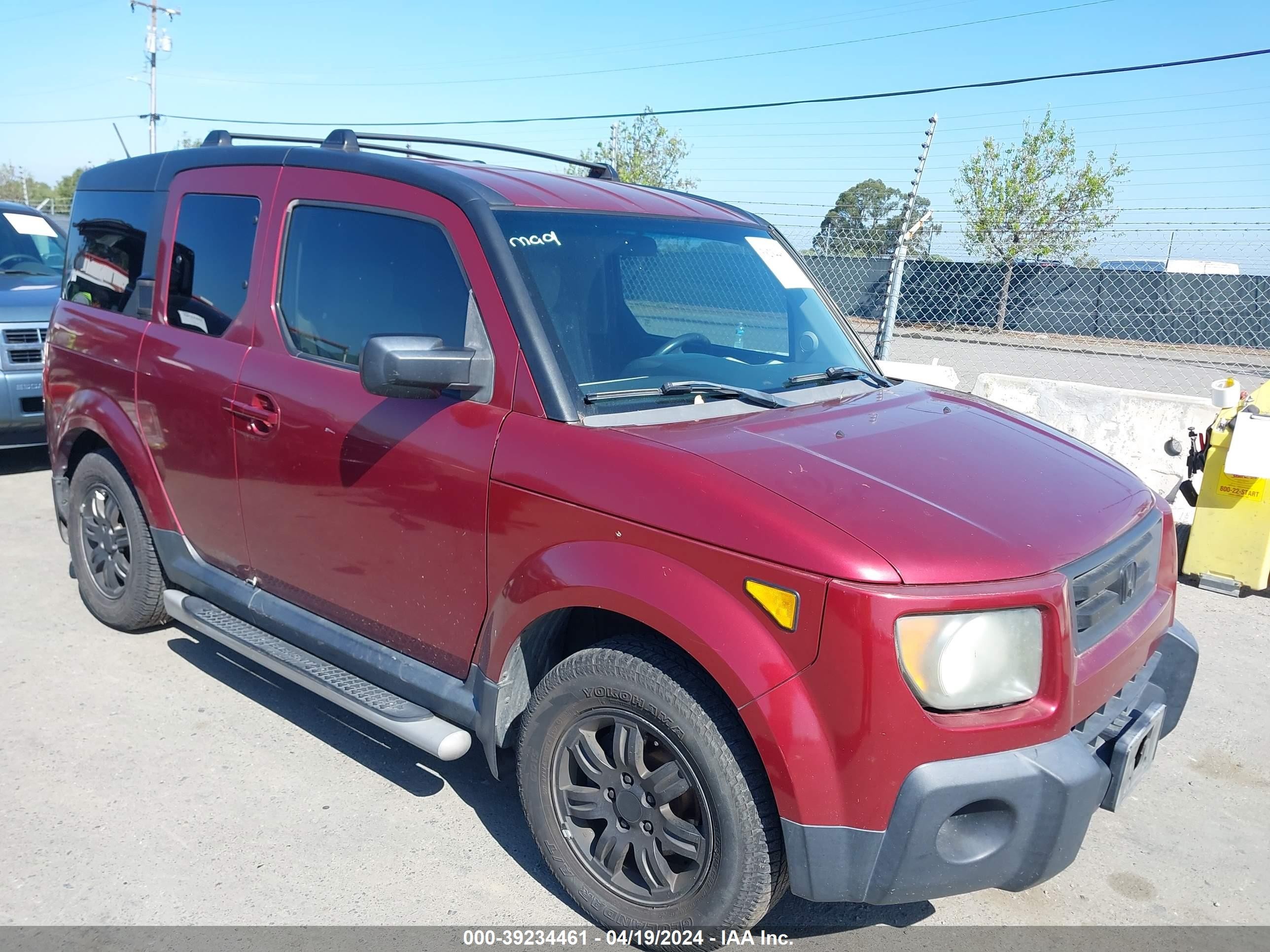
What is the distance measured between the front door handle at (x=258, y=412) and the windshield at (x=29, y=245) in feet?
19.7

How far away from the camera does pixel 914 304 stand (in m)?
17.5

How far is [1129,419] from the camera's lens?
21.9ft

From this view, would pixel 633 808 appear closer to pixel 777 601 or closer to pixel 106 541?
pixel 777 601

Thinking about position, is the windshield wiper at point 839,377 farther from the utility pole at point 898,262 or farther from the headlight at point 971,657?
the utility pole at point 898,262

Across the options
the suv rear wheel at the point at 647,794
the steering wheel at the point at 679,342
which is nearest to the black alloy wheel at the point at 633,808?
the suv rear wheel at the point at 647,794

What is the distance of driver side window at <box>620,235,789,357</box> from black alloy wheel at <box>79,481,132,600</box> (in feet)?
8.59

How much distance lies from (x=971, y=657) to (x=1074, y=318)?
71.3ft

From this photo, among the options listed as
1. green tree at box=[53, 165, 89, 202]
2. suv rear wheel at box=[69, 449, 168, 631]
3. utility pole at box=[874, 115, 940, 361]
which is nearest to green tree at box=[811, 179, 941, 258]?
utility pole at box=[874, 115, 940, 361]

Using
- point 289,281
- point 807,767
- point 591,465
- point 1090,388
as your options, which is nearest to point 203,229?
point 289,281

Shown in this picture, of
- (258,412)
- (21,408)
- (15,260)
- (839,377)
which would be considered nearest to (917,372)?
(839,377)

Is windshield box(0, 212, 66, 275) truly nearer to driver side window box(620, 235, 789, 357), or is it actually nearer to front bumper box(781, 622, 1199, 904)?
driver side window box(620, 235, 789, 357)

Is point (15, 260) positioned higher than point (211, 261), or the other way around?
point (211, 261)

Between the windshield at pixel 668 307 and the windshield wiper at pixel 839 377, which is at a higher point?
the windshield at pixel 668 307

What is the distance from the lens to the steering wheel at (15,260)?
8.27 metres
